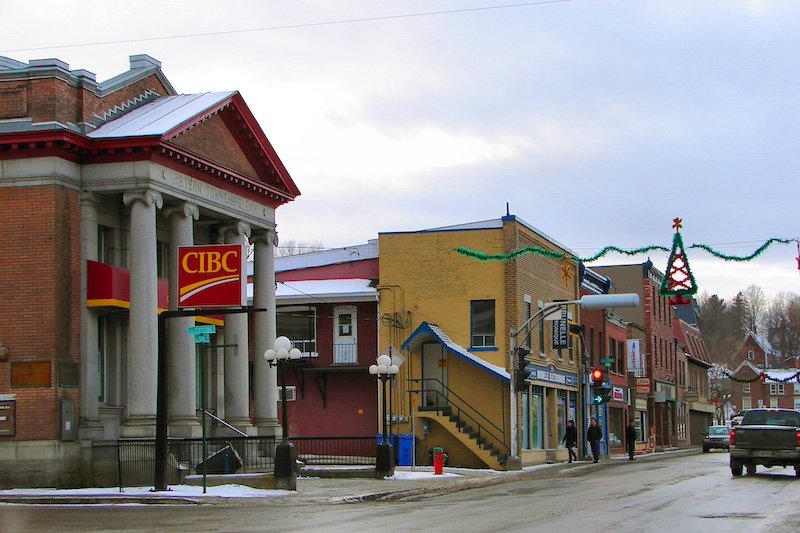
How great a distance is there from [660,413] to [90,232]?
178ft

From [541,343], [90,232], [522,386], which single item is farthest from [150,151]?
[541,343]

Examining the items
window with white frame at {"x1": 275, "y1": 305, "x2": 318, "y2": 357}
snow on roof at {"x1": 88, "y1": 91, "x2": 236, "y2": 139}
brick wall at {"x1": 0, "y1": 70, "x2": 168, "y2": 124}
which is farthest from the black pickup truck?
brick wall at {"x1": 0, "y1": 70, "x2": 168, "y2": 124}

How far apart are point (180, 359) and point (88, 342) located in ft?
8.27

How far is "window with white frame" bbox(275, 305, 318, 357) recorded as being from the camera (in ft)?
152

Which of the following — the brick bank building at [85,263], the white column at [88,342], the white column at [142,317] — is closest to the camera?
the brick bank building at [85,263]

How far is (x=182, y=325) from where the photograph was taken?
31.2m

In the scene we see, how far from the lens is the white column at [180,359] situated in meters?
30.4

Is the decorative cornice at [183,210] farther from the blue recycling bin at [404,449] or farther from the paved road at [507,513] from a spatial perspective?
the blue recycling bin at [404,449]

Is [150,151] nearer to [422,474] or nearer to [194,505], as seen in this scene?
[194,505]

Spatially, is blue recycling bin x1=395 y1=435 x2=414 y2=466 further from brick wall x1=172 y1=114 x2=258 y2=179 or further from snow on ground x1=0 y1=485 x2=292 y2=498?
snow on ground x1=0 y1=485 x2=292 y2=498

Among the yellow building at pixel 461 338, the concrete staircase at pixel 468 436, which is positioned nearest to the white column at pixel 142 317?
the concrete staircase at pixel 468 436

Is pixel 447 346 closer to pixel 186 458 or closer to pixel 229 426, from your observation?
pixel 229 426

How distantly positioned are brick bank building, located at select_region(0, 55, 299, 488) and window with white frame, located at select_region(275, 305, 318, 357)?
46.3ft

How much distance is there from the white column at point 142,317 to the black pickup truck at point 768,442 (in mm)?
15509
